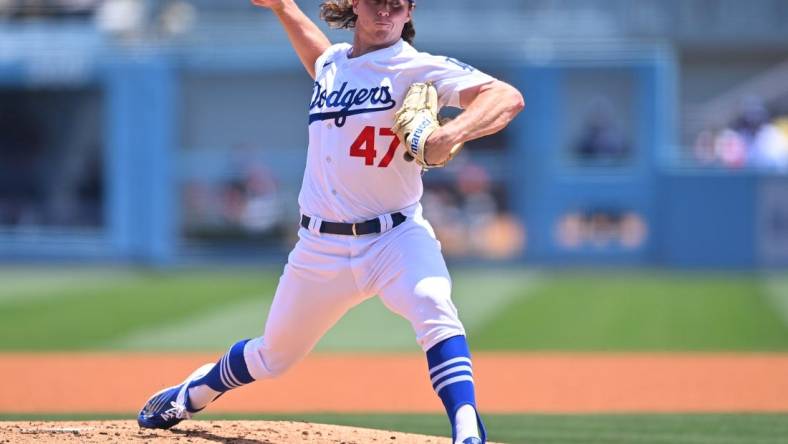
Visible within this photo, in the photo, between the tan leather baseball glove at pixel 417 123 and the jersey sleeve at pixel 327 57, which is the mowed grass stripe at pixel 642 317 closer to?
the jersey sleeve at pixel 327 57

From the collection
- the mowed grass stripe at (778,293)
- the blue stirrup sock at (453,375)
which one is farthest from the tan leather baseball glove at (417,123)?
the mowed grass stripe at (778,293)

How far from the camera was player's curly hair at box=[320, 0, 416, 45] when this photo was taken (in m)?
5.11

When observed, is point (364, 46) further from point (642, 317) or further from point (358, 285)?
point (642, 317)

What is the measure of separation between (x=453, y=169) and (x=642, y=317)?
17.8ft

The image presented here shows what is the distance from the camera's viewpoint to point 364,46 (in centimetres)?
488

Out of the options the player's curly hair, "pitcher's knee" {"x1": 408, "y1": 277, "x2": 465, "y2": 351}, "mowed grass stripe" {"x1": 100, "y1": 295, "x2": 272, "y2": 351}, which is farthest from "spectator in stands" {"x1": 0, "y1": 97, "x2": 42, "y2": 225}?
"pitcher's knee" {"x1": 408, "y1": 277, "x2": 465, "y2": 351}

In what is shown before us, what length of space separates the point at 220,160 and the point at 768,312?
8.52 metres

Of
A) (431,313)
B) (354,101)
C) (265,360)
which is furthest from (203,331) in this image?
(431,313)

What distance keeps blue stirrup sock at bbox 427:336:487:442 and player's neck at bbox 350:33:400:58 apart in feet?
3.75

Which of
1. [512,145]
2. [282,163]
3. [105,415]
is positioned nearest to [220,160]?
[282,163]

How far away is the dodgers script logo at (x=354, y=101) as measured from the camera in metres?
4.72

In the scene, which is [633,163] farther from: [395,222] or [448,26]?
[395,222]

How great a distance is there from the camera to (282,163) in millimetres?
17719

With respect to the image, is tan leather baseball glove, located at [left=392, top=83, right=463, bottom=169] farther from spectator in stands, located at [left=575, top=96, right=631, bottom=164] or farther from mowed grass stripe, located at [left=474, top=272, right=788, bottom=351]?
spectator in stands, located at [left=575, top=96, right=631, bottom=164]
